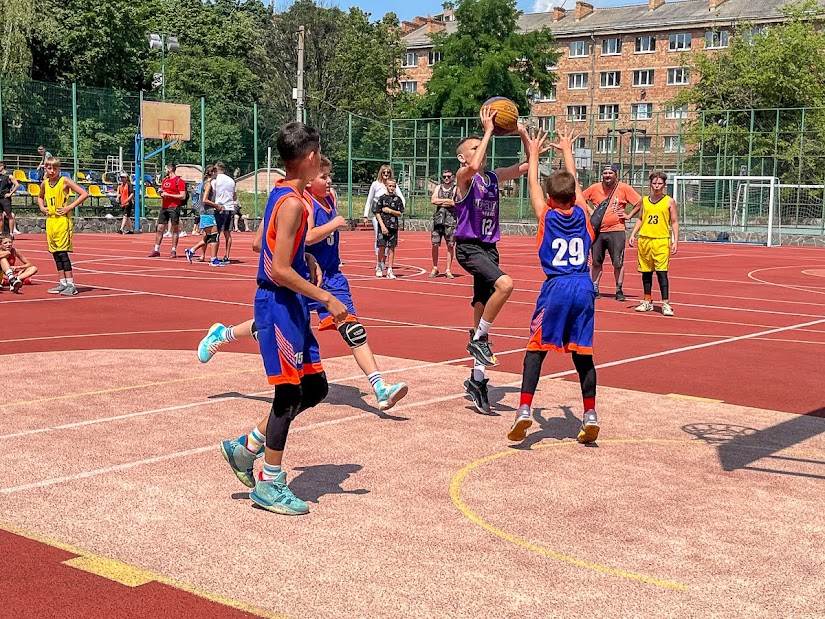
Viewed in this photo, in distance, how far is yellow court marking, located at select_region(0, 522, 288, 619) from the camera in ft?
14.1

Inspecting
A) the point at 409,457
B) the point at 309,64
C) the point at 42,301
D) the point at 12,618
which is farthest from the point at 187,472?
the point at 309,64

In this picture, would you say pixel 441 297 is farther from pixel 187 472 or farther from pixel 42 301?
pixel 187 472

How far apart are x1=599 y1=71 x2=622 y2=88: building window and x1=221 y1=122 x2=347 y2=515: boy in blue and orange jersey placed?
89.4 metres

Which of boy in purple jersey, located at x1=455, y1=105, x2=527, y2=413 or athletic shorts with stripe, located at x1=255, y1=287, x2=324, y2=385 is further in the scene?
boy in purple jersey, located at x1=455, y1=105, x2=527, y2=413

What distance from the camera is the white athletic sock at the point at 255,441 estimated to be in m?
5.85

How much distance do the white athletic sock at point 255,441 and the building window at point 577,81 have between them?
300 feet

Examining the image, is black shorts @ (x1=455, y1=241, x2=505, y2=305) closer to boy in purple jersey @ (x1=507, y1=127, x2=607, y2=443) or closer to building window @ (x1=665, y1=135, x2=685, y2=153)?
boy in purple jersey @ (x1=507, y1=127, x2=607, y2=443)

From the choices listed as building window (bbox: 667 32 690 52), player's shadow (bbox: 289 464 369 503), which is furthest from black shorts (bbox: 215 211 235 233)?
building window (bbox: 667 32 690 52)

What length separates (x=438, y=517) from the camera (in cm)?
552

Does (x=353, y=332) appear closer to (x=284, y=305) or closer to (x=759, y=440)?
(x=284, y=305)

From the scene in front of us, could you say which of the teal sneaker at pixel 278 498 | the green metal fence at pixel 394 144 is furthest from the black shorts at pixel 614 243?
the green metal fence at pixel 394 144

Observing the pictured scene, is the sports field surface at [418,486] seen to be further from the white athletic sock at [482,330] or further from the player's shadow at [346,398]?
the white athletic sock at [482,330]


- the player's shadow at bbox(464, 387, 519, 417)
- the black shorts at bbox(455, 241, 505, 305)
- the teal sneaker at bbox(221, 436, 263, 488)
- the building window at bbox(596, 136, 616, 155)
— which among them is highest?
the building window at bbox(596, 136, 616, 155)

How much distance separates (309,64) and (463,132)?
41.4m
